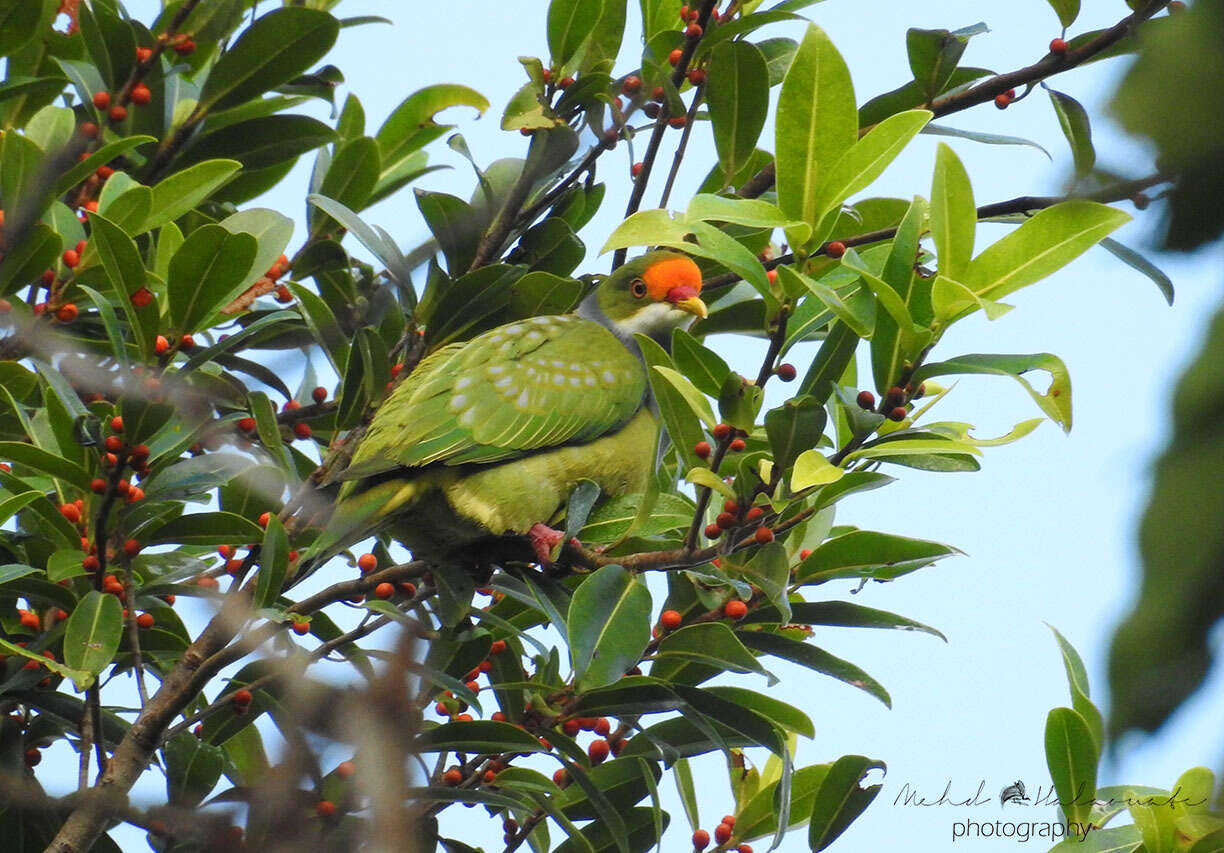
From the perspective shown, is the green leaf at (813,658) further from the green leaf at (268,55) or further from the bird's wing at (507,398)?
the green leaf at (268,55)

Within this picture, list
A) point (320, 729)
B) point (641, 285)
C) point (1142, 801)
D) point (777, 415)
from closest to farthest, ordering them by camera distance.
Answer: point (320, 729), point (777, 415), point (1142, 801), point (641, 285)

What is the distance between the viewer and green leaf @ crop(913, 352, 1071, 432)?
→ 2.12m

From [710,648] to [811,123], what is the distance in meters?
1.08

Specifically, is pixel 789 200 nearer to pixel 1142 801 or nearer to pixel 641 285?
pixel 1142 801

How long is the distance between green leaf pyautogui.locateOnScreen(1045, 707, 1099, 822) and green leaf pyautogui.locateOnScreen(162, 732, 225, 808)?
72.4 inches

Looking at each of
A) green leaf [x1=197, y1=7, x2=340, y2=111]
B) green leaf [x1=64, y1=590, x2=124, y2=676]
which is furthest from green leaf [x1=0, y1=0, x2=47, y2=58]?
green leaf [x1=64, y1=590, x2=124, y2=676]

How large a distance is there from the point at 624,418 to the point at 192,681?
1440mm

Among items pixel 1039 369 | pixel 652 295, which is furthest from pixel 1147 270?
pixel 652 295

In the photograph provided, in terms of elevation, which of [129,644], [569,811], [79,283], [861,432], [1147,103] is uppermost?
[1147,103]

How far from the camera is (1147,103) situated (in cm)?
35

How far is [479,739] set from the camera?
8.89 ft

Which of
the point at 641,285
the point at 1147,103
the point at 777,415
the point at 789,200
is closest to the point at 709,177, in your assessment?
the point at 641,285

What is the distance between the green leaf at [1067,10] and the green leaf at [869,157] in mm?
1004

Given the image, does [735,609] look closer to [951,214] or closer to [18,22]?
[951,214]
